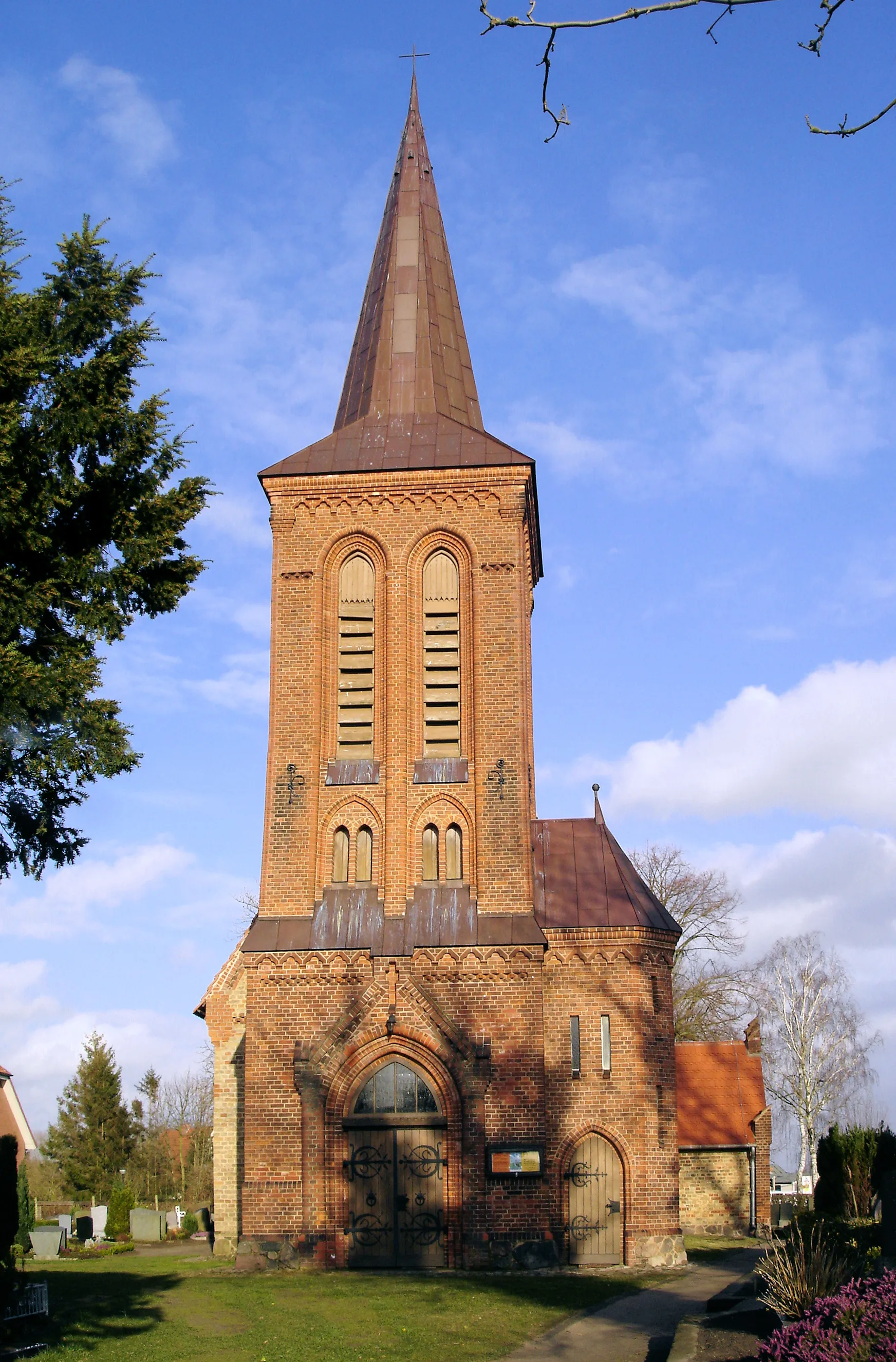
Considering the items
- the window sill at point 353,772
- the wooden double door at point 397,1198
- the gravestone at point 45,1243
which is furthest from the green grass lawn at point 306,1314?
the window sill at point 353,772

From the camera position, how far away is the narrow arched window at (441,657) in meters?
22.3

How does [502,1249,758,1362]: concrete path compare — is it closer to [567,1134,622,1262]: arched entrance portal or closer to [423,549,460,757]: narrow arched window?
[567,1134,622,1262]: arched entrance portal

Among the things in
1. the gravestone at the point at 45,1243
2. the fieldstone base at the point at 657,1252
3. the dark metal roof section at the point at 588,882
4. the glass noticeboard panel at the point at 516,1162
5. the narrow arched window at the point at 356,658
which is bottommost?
the gravestone at the point at 45,1243

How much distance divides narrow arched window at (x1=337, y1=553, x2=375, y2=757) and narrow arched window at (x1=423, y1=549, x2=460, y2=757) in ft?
3.06

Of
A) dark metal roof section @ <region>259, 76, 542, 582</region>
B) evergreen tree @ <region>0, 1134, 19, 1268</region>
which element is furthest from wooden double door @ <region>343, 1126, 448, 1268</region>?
dark metal roof section @ <region>259, 76, 542, 582</region>

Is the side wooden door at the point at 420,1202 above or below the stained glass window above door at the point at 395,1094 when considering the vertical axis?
below

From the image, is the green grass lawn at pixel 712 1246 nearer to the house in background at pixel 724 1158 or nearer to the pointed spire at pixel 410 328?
the house in background at pixel 724 1158

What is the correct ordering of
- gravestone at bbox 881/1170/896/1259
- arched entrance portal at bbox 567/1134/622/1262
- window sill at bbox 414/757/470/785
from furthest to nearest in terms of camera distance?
window sill at bbox 414/757/470/785 → arched entrance portal at bbox 567/1134/622/1262 → gravestone at bbox 881/1170/896/1259

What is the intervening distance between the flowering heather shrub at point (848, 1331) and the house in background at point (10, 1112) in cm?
3644

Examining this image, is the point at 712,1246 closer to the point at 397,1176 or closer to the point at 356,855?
the point at 397,1176

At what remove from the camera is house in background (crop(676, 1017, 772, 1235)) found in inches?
1157

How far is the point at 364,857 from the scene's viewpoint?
21.7m

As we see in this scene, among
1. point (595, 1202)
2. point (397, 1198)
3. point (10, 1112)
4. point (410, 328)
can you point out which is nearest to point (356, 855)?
point (397, 1198)

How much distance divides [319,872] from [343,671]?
11.4ft
